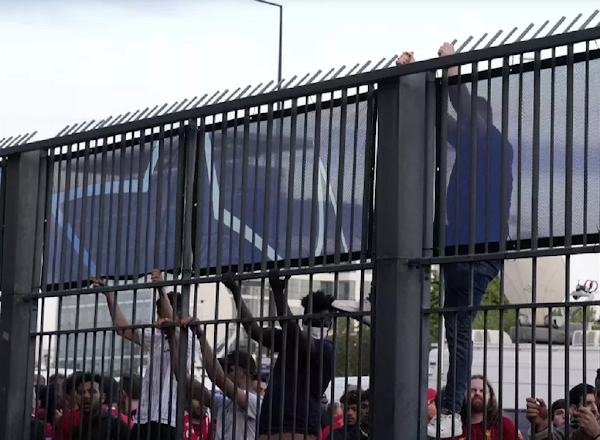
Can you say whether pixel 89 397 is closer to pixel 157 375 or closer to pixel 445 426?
pixel 157 375

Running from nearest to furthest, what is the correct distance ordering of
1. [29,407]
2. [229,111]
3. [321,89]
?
[321,89] < [229,111] < [29,407]

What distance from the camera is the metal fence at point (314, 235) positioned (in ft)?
15.8

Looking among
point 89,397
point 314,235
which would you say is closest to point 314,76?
point 314,235

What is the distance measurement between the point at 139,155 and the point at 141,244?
51 centimetres

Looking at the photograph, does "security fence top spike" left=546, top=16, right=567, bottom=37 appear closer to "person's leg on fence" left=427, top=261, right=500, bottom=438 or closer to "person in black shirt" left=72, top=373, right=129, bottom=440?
"person's leg on fence" left=427, top=261, right=500, bottom=438

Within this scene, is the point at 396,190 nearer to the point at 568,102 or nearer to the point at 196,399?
the point at 568,102

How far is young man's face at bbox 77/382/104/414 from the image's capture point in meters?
6.62

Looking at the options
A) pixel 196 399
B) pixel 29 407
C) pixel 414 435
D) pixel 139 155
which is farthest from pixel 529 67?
pixel 29 407

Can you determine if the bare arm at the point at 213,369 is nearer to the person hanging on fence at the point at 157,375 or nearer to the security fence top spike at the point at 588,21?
the person hanging on fence at the point at 157,375

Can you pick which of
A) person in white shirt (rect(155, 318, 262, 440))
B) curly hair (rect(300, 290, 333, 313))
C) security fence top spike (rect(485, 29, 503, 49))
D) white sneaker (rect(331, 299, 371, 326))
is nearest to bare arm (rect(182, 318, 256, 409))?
person in white shirt (rect(155, 318, 262, 440))

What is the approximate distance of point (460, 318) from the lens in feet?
16.3

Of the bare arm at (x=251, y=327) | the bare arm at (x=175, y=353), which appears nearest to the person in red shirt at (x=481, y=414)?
the bare arm at (x=251, y=327)

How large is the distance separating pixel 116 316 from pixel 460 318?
94.9 inches

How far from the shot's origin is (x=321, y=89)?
562cm
